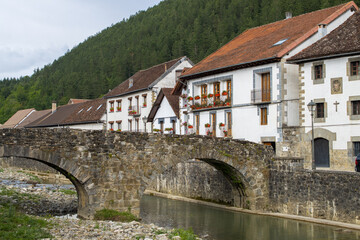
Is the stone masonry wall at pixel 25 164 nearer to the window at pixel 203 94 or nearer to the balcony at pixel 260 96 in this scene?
the window at pixel 203 94

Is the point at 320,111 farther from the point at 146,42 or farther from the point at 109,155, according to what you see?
the point at 146,42

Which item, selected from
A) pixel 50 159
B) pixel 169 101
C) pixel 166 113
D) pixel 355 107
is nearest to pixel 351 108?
pixel 355 107

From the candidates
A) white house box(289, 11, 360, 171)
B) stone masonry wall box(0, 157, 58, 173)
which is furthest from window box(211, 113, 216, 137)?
stone masonry wall box(0, 157, 58, 173)

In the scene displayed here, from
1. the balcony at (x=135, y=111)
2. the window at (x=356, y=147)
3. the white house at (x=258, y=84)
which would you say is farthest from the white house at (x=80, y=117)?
the window at (x=356, y=147)

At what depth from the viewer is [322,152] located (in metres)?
26.3

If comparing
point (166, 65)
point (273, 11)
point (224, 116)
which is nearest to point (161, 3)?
point (273, 11)

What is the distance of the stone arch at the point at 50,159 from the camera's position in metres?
18.6

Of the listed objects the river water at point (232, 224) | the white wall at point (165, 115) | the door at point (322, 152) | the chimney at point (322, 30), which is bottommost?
the river water at point (232, 224)

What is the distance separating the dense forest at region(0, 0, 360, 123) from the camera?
7744 cm

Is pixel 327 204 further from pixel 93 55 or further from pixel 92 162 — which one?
pixel 93 55

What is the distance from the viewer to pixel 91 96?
101375 mm

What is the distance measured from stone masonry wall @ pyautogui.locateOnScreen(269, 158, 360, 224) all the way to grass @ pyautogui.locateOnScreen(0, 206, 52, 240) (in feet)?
39.0

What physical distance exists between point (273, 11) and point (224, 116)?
4174 centimetres

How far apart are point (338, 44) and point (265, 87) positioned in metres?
5.32
